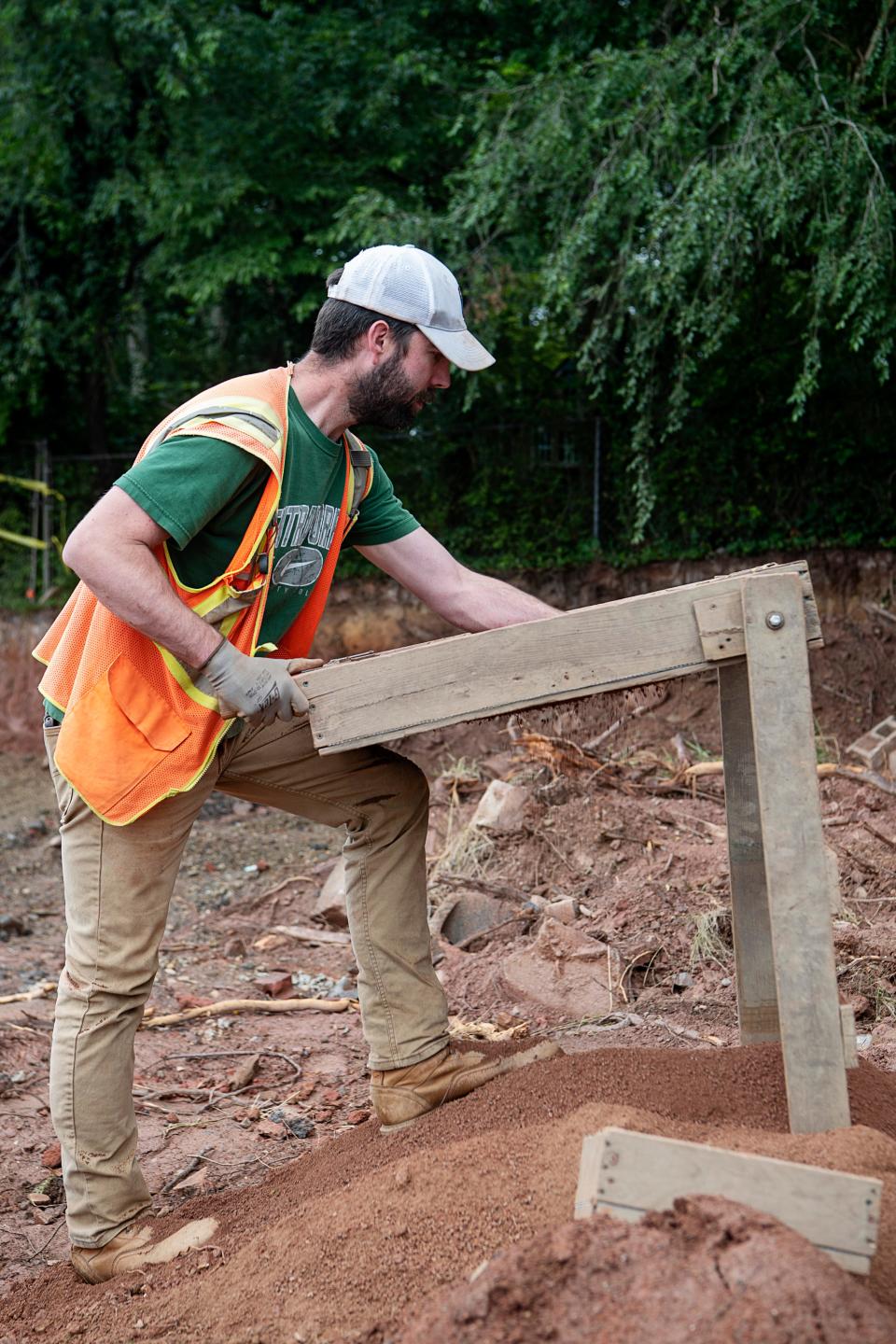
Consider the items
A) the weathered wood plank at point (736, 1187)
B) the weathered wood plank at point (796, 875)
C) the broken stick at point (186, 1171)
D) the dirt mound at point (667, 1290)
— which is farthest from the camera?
the broken stick at point (186, 1171)

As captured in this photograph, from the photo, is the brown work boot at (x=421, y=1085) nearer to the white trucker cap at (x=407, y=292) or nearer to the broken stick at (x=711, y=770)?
the white trucker cap at (x=407, y=292)

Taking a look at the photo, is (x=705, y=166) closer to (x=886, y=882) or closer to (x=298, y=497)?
(x=886, y=882)

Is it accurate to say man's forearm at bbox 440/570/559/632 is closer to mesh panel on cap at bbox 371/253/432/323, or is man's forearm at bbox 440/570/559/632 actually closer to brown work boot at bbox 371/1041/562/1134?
mesh panel on cap at bbox 371/253/432/323

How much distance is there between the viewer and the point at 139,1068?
4.58 metres

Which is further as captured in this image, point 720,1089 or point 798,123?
point 798,123

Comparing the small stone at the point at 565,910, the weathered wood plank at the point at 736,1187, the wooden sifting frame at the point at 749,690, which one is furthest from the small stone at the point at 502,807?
the weathered wood plank at the point at 736,1187

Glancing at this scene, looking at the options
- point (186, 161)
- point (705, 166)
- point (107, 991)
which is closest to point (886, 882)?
point (107, 991)

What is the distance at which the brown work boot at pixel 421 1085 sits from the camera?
3250mm

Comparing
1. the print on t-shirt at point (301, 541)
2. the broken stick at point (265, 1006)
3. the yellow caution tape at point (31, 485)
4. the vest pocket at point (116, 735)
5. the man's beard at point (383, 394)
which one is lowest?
the broken stick at point (265, 1006)

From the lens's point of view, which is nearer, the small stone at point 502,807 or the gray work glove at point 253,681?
the gray work glove at point 253,681

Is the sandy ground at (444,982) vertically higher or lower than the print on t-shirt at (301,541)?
lower

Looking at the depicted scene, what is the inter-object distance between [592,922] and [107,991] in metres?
2.85

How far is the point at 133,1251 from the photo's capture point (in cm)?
288

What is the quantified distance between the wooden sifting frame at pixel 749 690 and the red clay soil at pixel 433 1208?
0.69 feet
